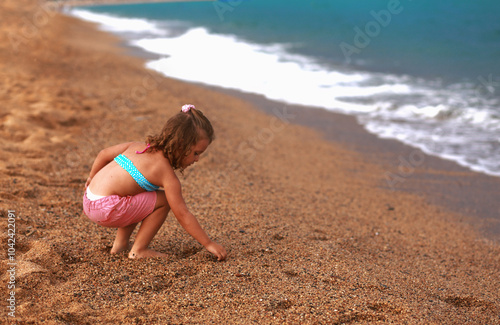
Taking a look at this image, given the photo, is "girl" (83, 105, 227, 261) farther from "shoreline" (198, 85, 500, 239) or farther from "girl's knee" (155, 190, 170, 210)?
"shoreline" (198, 85, 500, 239)

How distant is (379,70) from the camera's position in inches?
509

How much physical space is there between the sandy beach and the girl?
29 cm

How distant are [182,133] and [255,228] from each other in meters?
1.29

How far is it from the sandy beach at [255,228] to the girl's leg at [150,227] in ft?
0.34

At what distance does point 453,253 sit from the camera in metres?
3.81

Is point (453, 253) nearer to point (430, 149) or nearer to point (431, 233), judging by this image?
point (431, 233)

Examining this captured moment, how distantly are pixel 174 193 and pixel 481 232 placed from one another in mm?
3036

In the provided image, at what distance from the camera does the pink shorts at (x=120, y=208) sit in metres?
2.73

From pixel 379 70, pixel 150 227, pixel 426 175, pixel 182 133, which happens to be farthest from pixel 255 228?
pixel 379 70

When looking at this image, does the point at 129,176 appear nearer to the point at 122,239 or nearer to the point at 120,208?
the point at 120,208

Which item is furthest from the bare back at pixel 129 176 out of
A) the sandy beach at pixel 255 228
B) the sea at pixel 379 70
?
the sea at pixel 379 70

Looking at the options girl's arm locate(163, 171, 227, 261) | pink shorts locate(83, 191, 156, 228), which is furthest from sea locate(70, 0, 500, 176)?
pink shorts locate(83, 191, 156, 228)

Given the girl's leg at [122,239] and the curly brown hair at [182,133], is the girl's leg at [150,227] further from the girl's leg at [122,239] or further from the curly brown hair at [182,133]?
the curly brown hair at [182,133]

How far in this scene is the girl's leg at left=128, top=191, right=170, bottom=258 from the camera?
2820 mm
